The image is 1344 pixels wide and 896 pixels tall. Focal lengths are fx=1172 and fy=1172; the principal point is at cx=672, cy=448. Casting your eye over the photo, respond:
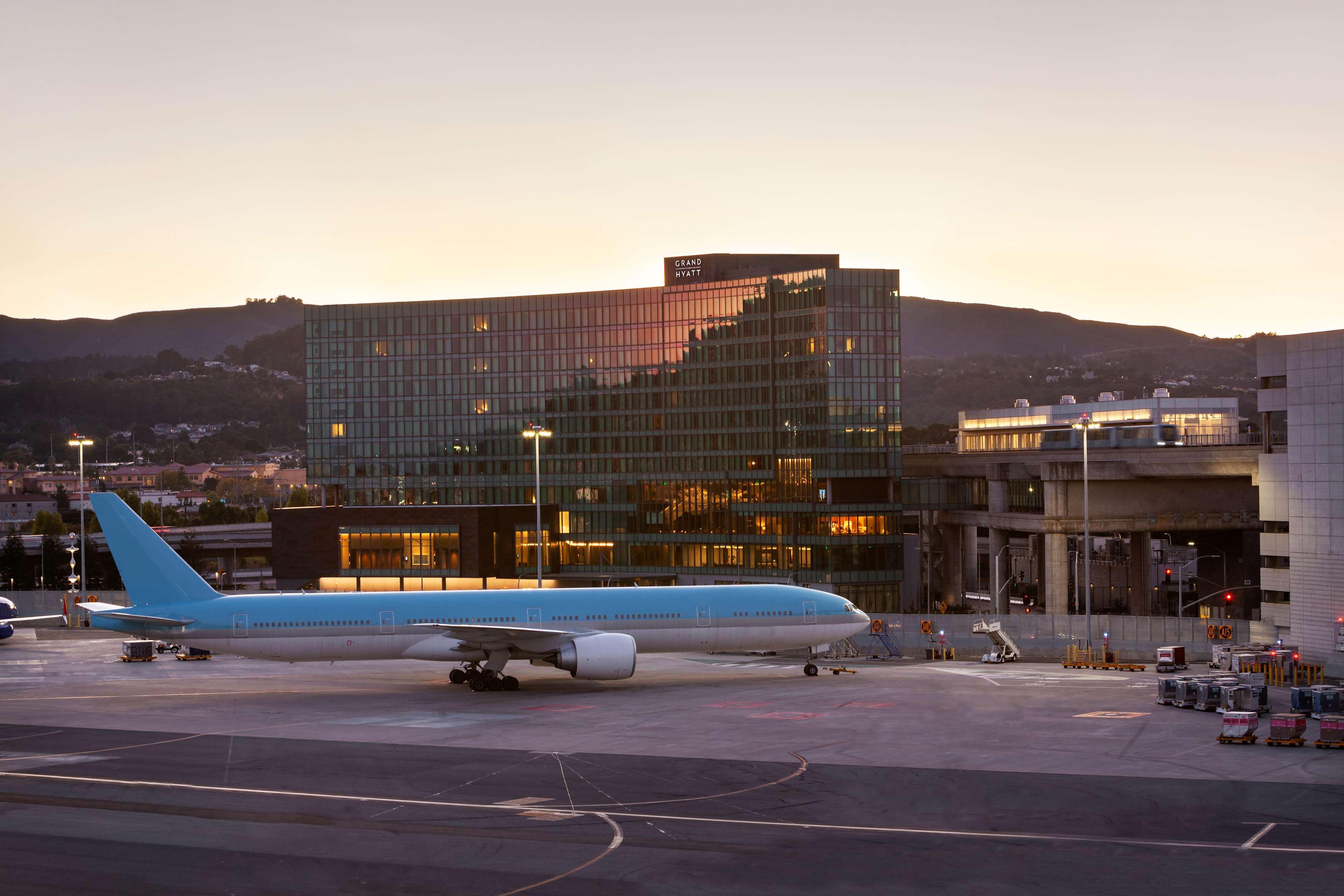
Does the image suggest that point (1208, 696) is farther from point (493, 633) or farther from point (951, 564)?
point (951, 564)

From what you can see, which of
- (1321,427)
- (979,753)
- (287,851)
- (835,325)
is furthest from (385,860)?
(835,325)

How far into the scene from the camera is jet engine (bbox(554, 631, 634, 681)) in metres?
48.4

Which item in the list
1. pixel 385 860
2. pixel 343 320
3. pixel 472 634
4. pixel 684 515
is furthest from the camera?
pixel 343 320

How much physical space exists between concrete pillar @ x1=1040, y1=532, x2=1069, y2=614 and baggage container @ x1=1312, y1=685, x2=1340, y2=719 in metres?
63.0

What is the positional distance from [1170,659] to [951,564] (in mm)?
86266

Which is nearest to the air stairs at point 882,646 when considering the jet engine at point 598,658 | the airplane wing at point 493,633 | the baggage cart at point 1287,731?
the jet engine at point 598,658

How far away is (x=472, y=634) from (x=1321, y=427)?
144 ft

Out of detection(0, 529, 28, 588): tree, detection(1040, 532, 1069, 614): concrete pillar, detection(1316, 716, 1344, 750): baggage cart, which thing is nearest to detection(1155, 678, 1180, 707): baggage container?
detection(1316, 716, 1344, 750): baggage cart

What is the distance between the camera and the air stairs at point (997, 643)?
202ft

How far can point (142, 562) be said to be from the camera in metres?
50.2

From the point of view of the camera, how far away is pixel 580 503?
145 m

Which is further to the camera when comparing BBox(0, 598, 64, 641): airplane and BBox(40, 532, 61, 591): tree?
BBox(40, 532, 61, 591): tree

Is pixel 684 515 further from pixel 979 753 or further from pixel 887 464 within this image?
pixel 979 753

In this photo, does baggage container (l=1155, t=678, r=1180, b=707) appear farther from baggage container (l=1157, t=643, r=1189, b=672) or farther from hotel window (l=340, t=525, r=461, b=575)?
→ hotel window (l=340, t=525, r=461, b=575)
